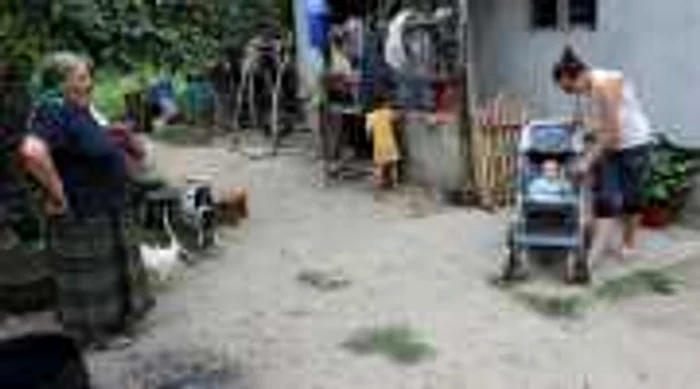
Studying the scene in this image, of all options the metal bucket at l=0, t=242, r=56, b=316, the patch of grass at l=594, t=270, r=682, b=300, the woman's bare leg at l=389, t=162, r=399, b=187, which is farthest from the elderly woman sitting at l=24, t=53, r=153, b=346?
the woman's bare leg at l=389, t=162, r=399, b=187

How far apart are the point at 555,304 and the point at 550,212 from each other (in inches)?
36.7

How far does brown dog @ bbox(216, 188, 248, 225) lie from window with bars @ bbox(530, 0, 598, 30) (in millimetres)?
3344

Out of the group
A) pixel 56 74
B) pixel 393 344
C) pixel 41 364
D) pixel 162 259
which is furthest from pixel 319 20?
pixel 41 364

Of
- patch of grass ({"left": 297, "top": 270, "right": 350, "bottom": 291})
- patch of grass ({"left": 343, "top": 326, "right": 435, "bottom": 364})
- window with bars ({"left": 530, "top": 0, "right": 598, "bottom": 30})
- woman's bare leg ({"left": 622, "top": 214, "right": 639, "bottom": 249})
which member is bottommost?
patch of grass ({"left": 343, "top": 326, "right": 435, "bottom": 364})

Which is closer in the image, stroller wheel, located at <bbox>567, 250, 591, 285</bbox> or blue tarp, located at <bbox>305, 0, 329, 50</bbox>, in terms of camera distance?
stroller wheel, located at <bbox>567, 250, 591, 285</bbox>

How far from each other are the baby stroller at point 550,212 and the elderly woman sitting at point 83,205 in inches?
111

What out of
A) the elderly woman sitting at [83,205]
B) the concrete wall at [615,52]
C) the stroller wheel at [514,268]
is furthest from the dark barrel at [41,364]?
the concrete wall at [615,52]

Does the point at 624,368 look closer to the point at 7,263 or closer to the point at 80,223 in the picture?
the point at 80,223

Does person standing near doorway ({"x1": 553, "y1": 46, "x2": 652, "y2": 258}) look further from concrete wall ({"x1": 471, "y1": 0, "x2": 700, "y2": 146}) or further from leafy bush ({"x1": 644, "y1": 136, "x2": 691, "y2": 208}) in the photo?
concrete wall ({"x1": 471, "y1": 0, "x2": 700, "y2": 146})

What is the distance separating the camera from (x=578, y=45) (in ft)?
37.6

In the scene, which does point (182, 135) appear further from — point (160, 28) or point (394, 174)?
point (394, 174)

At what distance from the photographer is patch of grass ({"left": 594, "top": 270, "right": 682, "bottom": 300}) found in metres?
8.36

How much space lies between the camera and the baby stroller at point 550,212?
8727mm

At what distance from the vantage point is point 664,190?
10086mm
